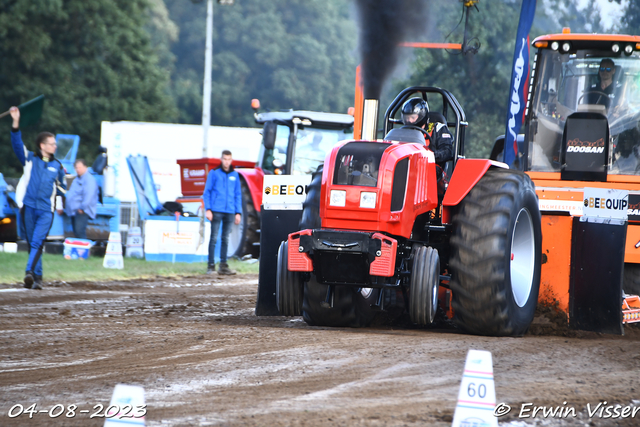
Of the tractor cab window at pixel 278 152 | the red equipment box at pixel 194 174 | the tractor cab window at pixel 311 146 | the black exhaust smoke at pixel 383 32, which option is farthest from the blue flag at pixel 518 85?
the red equipment box at pixel 194 174

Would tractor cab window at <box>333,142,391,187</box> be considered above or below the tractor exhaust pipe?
below

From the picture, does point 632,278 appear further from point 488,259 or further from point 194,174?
point 194,174

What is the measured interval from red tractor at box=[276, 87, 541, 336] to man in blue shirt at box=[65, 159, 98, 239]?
1011 centimetres

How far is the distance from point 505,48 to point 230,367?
31.3 meters

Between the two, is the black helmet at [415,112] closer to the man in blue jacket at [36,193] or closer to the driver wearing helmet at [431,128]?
the driver wearing helmet at [431,128]

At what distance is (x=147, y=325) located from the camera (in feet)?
23.7

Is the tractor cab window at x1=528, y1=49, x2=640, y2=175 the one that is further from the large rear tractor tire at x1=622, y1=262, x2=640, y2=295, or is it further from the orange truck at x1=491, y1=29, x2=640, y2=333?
the large rear tractor tire at x1=622, y1=262, x2=640, y2=295

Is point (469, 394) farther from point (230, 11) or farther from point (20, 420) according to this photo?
point (230, 11)

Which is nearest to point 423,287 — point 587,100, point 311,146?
point 587,100

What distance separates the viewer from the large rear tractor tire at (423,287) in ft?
20.5

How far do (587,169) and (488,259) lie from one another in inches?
118

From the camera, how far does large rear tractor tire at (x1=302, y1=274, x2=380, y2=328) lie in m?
6.82

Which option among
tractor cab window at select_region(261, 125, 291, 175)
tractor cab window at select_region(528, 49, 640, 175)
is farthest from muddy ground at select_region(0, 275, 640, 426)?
tractor cab window at select_region(261, 125, 291, 175)

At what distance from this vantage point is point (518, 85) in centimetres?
1121
